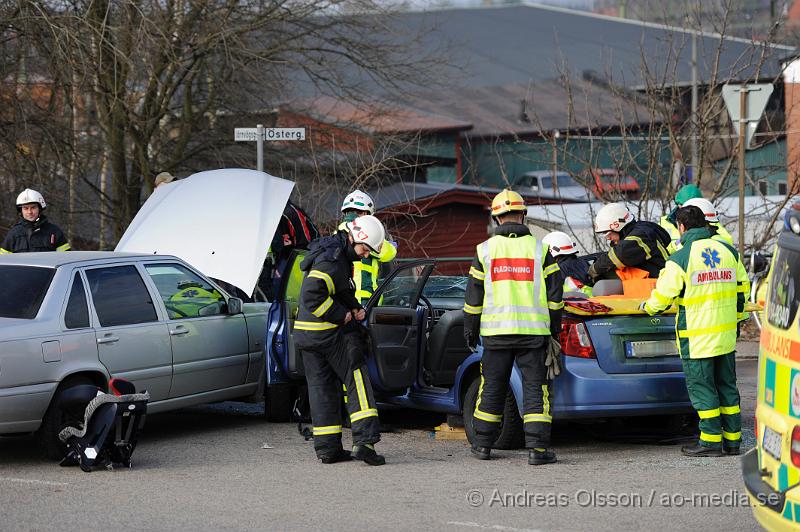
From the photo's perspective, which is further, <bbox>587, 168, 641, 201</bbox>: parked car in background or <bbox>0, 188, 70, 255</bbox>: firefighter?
<bbox>587, 168, 641, 201</bbox>: parked car in background

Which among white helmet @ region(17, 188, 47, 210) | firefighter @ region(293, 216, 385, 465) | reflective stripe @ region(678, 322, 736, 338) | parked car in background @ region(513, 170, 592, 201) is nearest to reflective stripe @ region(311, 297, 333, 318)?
firefighter @ region(293, 216, 385, 465)

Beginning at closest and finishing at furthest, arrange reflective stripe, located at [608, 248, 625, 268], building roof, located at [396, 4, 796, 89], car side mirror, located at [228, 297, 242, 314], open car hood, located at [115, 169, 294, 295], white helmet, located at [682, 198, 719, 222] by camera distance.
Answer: white helmet, located at [682, 198, 719, 222], reflective stripe, located at [608, 248, 625, 268], car side mirror, located at [228, 297, 242, 314], open car hood, located at [115, 169, 294, 295], building roof, located at [396, 4, 796, 89]

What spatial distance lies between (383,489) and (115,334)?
8.56 feet

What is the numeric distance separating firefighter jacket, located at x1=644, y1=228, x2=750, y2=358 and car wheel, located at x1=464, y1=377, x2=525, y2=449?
48.7 inches

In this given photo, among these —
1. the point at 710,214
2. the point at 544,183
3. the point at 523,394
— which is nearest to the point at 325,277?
the point at 523,394

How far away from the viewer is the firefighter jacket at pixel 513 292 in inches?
325

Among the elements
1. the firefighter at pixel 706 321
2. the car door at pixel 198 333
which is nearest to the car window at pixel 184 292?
the car door at pixel 198 333

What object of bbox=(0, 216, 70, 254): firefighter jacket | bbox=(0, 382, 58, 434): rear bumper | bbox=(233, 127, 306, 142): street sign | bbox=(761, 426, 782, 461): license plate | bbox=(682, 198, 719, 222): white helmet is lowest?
bbox=(0, 382, 58, 434): rear bumper

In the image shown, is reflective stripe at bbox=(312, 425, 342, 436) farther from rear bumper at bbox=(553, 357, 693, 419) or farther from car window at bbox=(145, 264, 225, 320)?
car window at bbox=(145, 264, 225, 320)

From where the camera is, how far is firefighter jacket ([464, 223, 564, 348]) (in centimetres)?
826

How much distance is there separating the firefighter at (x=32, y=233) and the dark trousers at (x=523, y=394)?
5.64 m

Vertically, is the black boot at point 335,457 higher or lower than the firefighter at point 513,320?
lower

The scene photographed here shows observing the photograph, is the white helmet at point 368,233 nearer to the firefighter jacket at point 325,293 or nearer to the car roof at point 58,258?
the firefighter jacket at point 325,293

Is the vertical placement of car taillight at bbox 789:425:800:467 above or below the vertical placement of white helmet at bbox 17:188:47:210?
below
